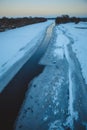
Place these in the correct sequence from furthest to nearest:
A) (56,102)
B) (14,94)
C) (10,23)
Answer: (10,23) → (14,94) → (56,102)

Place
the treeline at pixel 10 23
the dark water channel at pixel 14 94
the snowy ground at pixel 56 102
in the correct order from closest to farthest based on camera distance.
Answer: the snowy ground at pixel 56 102, the dark water channel at pixel 14 94, the treeline at pixel 10 23

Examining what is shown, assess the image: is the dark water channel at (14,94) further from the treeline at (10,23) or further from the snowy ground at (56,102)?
the treeline at (10,23)

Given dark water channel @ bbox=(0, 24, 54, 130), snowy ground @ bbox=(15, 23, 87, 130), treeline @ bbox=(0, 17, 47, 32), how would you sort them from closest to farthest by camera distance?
snowy ground @ bbox=(15, 23, 87, 130)
dark water channel @ bbox=(0, 24, 54, 130)
treeline @ bbox=(0, 17, 47, 32)

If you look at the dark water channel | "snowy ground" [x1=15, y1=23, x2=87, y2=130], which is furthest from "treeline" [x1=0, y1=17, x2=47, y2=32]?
"snowy ground" [x1=15, y1=23, x2=87, y2=130]

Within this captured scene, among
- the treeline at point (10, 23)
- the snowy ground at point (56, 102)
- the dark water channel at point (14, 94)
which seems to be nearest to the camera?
the snowy ground at point (56, 102)

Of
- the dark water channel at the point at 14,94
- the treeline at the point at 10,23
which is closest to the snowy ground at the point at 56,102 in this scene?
the dark water channel at the point at 14,94

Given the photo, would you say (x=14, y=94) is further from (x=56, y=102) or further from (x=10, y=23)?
(x=10, y=23)

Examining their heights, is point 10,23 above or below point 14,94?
below

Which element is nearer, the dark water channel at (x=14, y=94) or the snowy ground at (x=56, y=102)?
the snowy ground at (x=56, y=102)

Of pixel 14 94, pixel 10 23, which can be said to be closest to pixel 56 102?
pixel 14 94

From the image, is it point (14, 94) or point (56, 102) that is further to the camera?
point (14, 94)

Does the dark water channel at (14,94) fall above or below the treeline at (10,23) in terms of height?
above

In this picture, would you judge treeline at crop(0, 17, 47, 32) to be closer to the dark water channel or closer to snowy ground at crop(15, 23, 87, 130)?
the dark water channel

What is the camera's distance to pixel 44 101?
441 centimetres
